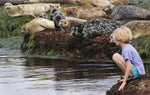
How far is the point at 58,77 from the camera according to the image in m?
10.0

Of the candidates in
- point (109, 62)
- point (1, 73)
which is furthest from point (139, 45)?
point (1, 73)

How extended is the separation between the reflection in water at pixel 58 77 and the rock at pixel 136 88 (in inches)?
14.2

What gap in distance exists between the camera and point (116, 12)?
64.7 ft

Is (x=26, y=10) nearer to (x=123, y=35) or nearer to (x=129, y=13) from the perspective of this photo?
(x=129, y=13)

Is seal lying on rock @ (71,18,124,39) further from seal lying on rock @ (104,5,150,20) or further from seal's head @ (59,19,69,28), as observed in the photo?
seal lying on rock @ (104,5,150,20)

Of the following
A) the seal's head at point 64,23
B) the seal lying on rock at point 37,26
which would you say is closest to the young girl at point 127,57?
the seal's head at point 64,23

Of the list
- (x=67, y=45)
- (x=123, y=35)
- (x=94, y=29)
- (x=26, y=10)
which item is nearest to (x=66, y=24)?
(x=67, y=45)

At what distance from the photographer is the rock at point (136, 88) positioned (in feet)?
23.7

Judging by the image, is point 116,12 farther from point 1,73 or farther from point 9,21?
point 1,73

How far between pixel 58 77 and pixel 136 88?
116 inches

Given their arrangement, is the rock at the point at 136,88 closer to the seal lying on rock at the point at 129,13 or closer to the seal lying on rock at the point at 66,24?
the seal lying on rock at the point at 66,24

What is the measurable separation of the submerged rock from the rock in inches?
250

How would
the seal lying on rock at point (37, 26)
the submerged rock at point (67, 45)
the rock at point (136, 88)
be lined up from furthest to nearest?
1. the seal lying on rock at point (37, 26)
2. the submerged rock at point (67, 45)
3. the rock at point (136, 88)

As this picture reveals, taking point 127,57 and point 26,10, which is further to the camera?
point 26,10
